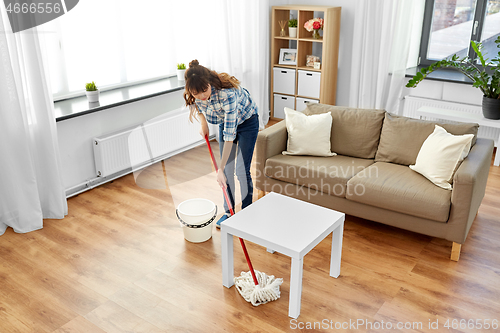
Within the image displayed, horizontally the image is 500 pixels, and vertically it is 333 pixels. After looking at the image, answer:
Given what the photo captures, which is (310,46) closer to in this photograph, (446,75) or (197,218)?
(446,75)

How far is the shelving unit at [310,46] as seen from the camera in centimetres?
491

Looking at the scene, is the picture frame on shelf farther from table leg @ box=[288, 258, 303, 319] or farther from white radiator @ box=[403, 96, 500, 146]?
table leg @ box=[288, 258, 303, 319]

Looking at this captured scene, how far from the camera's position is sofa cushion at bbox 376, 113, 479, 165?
304 centimetres

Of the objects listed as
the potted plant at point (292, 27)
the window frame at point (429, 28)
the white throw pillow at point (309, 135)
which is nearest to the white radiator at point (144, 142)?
the white throw pillow at point (309, 135)

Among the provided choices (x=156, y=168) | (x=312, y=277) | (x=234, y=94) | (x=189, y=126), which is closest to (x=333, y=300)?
(x=312, y=277)

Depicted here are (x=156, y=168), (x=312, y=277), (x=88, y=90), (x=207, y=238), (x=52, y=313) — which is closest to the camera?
(x=52, y=313)

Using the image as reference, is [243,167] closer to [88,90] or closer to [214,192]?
[214,192]

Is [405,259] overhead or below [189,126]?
below

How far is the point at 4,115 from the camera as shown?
284cm

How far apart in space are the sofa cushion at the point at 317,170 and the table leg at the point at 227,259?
0.93 metres

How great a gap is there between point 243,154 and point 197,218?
0.51m

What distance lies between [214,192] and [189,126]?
1095 millimetres

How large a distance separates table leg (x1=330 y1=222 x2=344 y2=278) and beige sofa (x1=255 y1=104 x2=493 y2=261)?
52 centimetres

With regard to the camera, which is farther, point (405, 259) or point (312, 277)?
point (405, 259)
